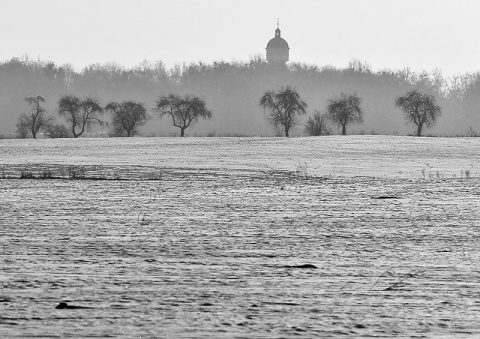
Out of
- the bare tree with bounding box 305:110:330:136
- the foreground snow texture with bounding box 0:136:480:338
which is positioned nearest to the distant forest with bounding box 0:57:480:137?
the bare tree with bounding box 305:110:330:136

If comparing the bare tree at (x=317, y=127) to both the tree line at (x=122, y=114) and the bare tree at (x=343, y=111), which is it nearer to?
the bare tree at (x=343, y=111)

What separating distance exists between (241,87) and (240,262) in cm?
14179

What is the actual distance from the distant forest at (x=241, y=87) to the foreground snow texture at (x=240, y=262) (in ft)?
387

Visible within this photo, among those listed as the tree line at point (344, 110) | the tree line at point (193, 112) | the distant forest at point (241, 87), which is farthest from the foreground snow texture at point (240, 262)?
the distant forest at point (241, 87)

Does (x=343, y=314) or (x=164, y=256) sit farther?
(x=164, y=256)

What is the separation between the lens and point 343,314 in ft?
25.2

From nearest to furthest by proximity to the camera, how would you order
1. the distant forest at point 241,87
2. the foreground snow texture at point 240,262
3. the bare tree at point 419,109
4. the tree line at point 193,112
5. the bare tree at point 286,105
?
the foreground snow texture at point 240,262 < the bare tree at point 419,109 < the tree line at point 193,112 < the bare tree at point 286,105 < the distant forest at point 241,87

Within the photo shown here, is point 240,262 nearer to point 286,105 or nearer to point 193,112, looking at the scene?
point 193,112

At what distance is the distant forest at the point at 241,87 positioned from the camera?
469ft

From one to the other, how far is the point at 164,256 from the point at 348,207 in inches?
257

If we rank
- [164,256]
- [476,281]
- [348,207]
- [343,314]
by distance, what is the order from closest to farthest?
1. [343,314]
2. [476,281]
3. [164,256]
4. [348,207]

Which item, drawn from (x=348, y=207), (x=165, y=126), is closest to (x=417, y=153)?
(x=348, y=207)

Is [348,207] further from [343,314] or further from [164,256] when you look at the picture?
[343,314]

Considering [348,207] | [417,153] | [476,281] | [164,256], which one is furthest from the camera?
[417,153]
